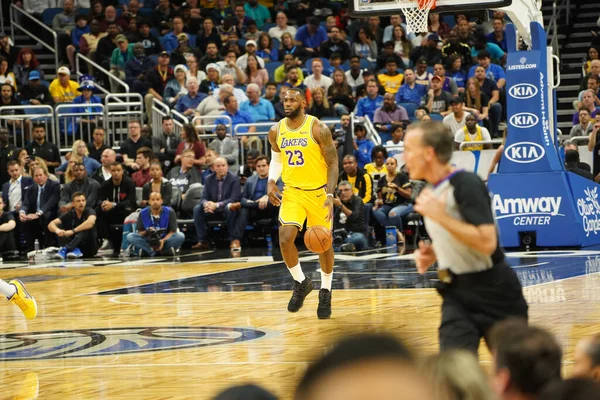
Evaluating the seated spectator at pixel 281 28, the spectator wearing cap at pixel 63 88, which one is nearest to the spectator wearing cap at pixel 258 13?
the seated spectator at pixel 281 28

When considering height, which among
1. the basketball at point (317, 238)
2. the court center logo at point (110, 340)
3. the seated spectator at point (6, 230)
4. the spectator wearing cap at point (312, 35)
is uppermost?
the spectator wearing cap at point (312, 35)

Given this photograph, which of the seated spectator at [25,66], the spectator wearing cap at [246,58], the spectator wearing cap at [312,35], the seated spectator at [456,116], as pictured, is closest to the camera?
the seated spectator at [456,116]

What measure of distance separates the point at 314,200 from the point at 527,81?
7536 mm

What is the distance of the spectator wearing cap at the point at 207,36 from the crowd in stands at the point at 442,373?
23247 millimetres

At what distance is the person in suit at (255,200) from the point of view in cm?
2022

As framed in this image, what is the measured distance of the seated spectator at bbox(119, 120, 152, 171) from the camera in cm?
2219

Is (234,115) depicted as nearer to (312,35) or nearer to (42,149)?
(42,149)

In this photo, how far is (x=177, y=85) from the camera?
24047 millimetres

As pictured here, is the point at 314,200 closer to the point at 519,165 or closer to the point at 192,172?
the point at 519,165

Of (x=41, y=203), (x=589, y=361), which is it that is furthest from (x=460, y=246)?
(x=41, y=203)

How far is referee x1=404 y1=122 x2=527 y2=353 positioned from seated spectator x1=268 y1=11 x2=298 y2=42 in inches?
831

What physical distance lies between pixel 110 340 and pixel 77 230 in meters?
11.1

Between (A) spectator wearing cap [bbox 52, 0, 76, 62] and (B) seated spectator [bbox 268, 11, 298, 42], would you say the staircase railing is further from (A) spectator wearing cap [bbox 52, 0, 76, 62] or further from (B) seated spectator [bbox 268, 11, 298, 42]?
(B) seated spectator [bbox 268, 11, 298, 42]

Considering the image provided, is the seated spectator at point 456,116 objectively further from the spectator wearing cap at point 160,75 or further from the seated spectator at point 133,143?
the spectator wearing cap at point 160,75
